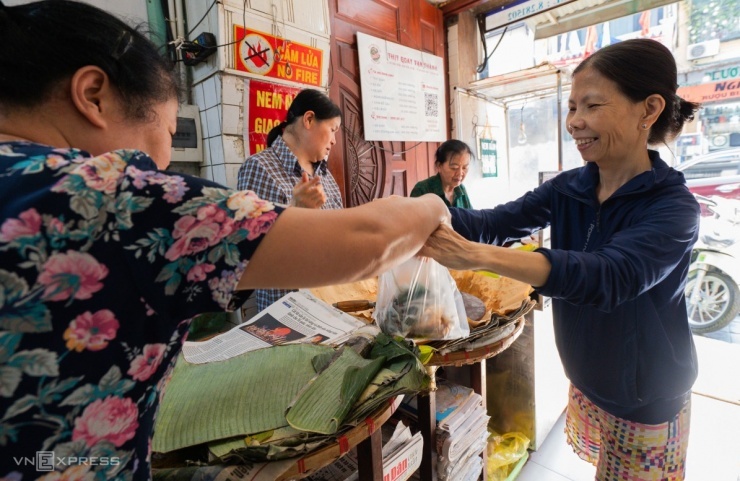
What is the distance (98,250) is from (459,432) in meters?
1.24

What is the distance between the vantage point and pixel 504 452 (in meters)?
1.86

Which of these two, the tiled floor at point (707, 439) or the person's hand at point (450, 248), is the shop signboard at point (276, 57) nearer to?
the person's hand at point (450, 248)

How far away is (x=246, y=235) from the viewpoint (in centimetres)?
45

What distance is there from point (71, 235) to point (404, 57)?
10.4 ft

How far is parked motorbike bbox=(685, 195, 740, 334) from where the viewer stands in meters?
2.91

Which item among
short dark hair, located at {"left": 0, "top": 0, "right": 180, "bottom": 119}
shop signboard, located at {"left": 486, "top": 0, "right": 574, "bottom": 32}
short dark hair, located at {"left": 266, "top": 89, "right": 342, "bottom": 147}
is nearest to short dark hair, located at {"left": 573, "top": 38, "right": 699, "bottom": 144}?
short dark hair, located at {"left": 0, "top": 0, "right": 180, "bottom": 119}

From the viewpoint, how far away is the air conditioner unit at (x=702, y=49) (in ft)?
9.84

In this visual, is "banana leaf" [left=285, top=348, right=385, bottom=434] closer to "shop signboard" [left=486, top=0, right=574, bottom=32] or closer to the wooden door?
the wooden door

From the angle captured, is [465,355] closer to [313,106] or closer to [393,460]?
[393,460]

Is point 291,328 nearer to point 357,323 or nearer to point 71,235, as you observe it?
point 357,323

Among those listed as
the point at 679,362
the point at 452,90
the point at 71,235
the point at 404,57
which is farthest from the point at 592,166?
the point at 452,90

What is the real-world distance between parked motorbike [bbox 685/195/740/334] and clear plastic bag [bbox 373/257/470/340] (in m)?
2.90

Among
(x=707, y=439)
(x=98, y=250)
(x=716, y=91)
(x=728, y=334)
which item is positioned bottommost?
(x=707, y=439)
